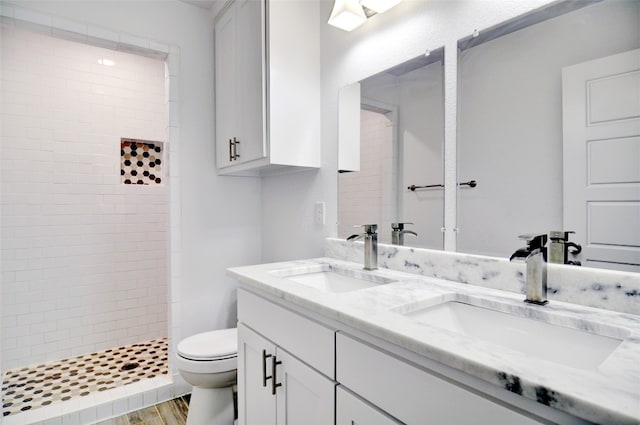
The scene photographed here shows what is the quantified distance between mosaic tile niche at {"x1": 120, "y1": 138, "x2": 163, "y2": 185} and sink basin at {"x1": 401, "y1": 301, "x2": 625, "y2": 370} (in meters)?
2.79

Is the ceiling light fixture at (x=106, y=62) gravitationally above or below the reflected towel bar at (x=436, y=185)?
above

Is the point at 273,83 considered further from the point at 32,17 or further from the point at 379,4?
the point at 32,17

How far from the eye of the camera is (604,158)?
921 millimetres

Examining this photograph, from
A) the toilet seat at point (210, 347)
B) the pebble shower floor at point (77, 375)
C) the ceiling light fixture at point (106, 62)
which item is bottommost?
the pebble shower floor at point (77, 375)

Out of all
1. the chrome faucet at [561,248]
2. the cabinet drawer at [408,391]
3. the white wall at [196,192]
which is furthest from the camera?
the white wall at [196,192]

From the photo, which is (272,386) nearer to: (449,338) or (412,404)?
(412,404)

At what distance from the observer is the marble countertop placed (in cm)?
48

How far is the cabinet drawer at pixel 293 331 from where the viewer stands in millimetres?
933

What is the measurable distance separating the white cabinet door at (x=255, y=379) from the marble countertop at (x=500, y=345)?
212 millimetres

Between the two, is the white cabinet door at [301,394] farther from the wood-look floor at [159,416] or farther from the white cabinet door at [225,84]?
the white cabinet door at [225,84]

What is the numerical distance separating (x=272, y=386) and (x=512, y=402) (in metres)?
0.81

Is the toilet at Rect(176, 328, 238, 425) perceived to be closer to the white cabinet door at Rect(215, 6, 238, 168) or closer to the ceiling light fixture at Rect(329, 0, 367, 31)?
the white cabinet door at Rect(215, 6, 238, 168)

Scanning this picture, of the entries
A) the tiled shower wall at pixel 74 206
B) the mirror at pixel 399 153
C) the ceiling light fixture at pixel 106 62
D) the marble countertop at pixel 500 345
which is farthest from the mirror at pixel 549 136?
the ceiling light fixture at pixel 106 62

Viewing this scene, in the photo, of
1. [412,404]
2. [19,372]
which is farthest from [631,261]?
[19,372]
